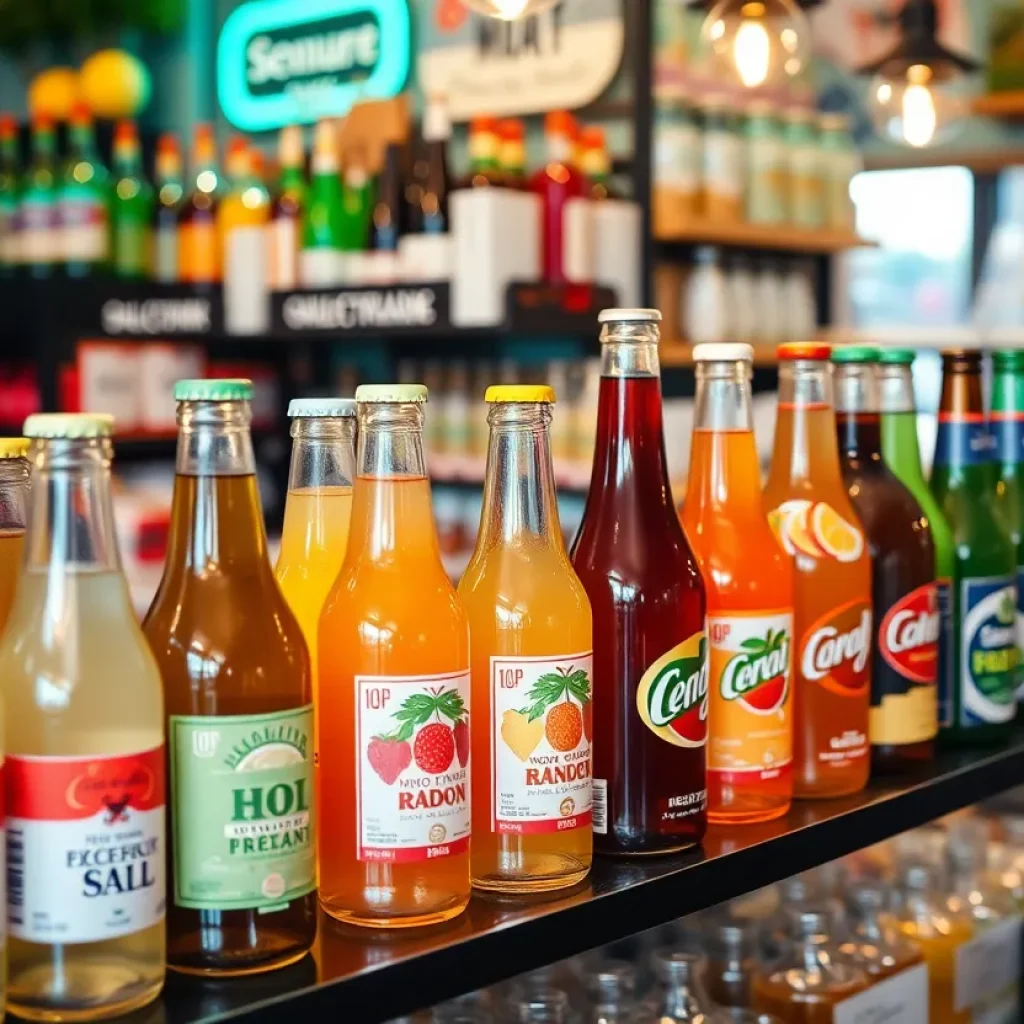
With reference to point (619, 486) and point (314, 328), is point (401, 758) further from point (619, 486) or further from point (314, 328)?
point (314, 328)

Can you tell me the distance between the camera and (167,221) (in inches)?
150

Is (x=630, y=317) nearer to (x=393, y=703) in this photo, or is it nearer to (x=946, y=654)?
(x=393, y=703)

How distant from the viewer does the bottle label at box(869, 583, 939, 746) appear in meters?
1.09

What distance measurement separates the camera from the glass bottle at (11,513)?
77 centimetres

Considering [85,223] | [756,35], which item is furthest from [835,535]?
[85,223]

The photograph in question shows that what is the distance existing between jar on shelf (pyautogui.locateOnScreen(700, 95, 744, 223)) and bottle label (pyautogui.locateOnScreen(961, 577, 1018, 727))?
2114mm

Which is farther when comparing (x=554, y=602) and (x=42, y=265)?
(x=42, y=265)

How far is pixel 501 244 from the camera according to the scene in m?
2.82

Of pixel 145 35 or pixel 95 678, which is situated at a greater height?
pixel 145 35

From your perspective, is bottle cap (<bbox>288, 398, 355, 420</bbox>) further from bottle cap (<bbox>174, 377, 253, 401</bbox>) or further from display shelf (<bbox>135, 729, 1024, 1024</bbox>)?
display shelf (<bbox>135, 729, 1024, 1024</bbox>)

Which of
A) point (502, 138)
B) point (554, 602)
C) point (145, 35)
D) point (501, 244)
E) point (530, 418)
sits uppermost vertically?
point (145, 35)

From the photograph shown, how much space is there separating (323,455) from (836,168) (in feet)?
9.50

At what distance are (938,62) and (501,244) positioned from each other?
918 mm

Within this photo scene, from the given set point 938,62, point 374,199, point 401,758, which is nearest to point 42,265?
point 374,199
